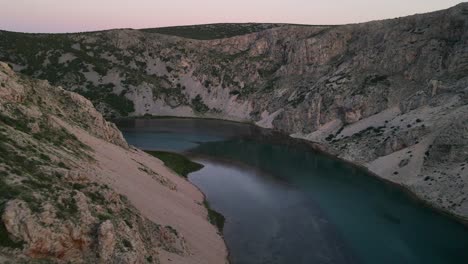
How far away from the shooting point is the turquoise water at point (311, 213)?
56.1 metres

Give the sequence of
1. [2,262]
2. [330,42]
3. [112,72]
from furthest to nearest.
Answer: [112,72] < [330,42] < [2,262]

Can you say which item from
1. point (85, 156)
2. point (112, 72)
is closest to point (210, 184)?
point (85, 156)

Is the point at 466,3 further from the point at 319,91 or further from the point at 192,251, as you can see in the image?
the point at 192,251

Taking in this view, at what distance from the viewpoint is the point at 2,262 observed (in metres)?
25.9

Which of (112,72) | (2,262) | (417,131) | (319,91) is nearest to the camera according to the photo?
(2,262)

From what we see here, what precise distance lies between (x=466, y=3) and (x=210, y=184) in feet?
350

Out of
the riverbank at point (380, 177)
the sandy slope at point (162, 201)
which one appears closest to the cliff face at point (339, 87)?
the riverbank at point (380, 177)

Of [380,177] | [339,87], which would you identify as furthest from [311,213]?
[339,87]

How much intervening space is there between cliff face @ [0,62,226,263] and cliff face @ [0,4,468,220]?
48.6m

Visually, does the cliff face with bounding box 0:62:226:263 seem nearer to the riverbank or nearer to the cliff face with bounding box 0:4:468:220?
the riverbank

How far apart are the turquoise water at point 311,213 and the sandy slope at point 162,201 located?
356 cm

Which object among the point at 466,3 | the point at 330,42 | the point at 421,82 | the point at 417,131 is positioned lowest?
the point at 417,131

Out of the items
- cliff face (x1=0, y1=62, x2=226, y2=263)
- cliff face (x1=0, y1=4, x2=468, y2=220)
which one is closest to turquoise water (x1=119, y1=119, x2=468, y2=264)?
cliff face (x1=0, y1=4, x2=468, y2=220)

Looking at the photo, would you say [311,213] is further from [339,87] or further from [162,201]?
[339,87]
